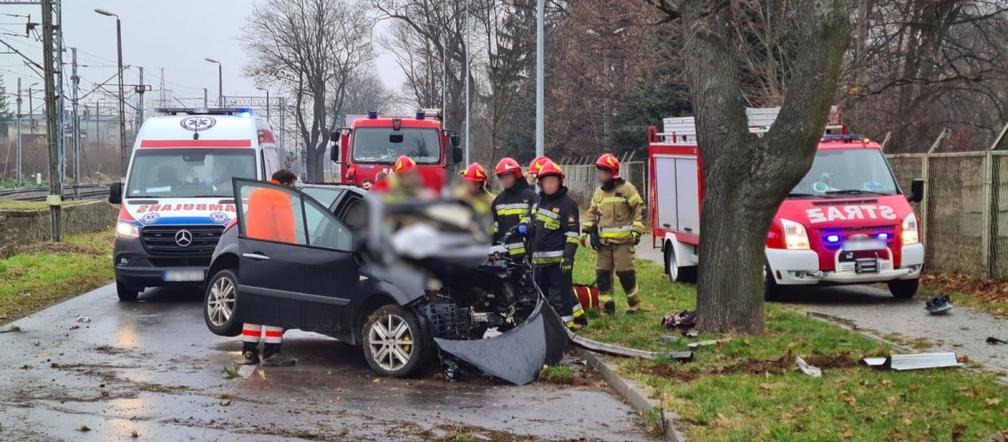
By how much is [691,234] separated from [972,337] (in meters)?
6.25

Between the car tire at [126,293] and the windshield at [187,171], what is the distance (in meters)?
1.41

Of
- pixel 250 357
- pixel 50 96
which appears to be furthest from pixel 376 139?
pixel 250 357

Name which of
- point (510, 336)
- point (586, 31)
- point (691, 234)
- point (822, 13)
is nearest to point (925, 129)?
point (691, 234)

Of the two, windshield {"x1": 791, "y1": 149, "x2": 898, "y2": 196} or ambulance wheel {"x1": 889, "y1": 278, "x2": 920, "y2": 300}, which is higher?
windshield {"x1": 791, "y1": 149, "x2": 898, "y2": 196}

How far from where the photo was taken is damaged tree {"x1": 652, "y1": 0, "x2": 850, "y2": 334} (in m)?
10.9

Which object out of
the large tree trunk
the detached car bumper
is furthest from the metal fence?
the large tree trunk

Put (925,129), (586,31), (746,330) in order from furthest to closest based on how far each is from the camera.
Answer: (586,31), (925,129), (746,330)

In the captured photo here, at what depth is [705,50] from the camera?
38.0ft

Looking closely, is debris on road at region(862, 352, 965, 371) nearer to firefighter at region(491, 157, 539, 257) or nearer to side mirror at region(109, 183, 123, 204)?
firefighter at region(491, 157, 539, 257)

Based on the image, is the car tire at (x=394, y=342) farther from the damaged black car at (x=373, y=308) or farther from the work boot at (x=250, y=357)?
the work boot at (x=250, y=357)

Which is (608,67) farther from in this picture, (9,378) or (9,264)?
(9,378)

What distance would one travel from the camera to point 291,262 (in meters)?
8.86

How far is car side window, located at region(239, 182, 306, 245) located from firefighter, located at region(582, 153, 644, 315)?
6.22 meters

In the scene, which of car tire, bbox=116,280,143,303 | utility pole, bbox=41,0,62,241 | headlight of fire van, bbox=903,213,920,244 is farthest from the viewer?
utility pole, bbox=41,0,62,241
